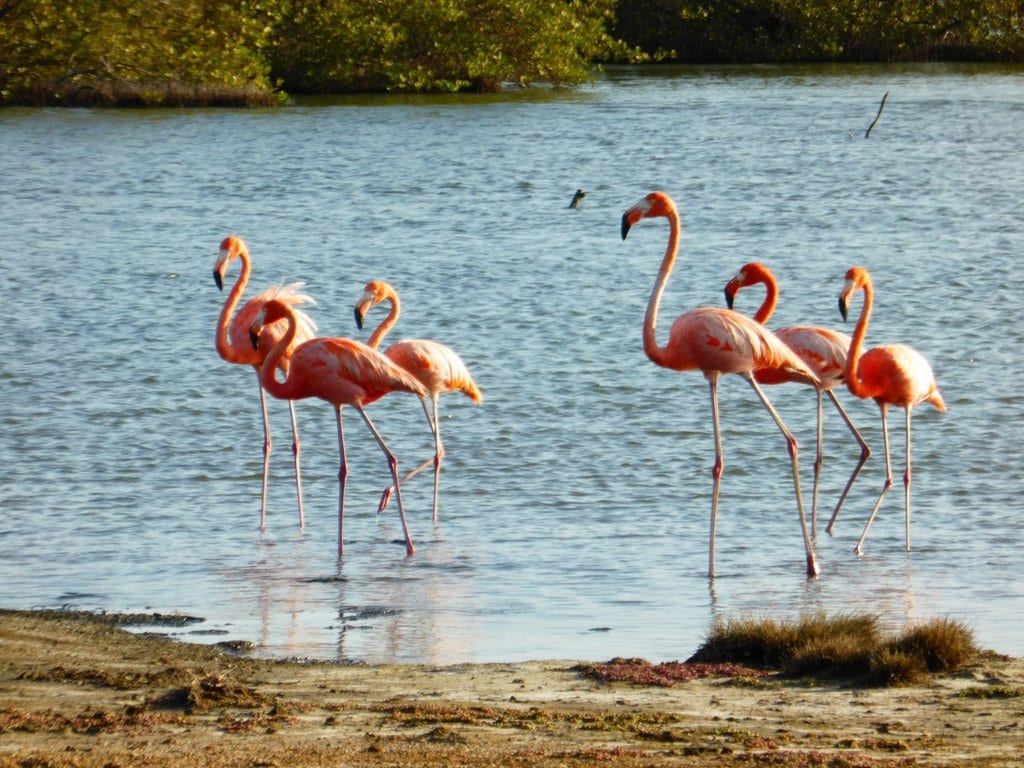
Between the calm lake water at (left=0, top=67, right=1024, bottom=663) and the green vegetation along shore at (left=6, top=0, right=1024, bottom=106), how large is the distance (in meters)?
4.42

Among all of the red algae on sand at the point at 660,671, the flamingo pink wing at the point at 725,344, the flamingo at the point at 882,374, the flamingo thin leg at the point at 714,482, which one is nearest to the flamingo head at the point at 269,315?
the flamingo pink wing at the point at 725,344

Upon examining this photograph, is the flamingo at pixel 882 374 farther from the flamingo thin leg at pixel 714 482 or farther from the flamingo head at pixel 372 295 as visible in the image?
the flamingo head at pixel 372 295

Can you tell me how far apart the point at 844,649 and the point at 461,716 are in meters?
1.41

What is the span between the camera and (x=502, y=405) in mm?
11812

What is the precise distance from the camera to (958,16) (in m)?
48.8

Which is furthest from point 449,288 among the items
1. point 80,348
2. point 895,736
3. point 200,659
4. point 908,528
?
point 895,736

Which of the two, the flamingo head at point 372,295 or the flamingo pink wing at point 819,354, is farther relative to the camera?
the flamingo head at point 372,295

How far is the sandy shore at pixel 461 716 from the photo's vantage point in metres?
4.59

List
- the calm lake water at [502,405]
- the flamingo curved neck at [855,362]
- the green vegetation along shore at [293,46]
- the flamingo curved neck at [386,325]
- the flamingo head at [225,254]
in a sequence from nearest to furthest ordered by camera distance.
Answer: the calm lake water at [502,405]
the flamingo curved neck at [855,362]
the flamingo curved neck at [386,325]
the flamingo head at [225,254]
the green vegetation along shore at [293,46]

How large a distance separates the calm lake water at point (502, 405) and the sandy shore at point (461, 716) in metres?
0.70

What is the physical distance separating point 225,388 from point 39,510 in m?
3.42

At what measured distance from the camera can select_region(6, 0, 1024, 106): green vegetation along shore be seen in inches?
1283

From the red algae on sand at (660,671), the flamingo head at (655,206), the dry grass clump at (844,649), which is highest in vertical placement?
the flamingo head at (655,206)

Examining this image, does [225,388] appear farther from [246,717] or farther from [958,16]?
[958,16]
